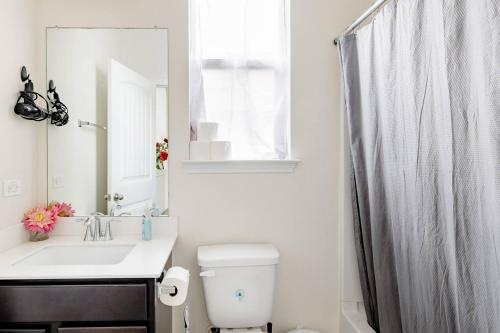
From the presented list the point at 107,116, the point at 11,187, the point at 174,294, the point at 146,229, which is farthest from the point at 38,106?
the point at 174,294

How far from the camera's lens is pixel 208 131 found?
2018 mm

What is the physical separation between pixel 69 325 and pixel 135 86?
Answer: 1188mm

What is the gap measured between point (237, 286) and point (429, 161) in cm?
105

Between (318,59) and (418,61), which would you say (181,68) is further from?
(418,61)

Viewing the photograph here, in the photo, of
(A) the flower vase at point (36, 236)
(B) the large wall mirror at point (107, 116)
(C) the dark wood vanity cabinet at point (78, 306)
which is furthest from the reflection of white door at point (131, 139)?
(C) the dark wood vanity cabinet at point (78, 306)

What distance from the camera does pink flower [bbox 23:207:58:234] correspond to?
1.80 m

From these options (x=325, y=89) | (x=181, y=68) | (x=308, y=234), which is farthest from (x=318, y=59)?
(x=308, y=234)

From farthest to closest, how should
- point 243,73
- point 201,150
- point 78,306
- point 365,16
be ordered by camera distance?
point 243,73 → point 201,150 → point 365,16 → point 78,306

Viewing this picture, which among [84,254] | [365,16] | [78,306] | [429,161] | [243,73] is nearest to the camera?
[429,161]

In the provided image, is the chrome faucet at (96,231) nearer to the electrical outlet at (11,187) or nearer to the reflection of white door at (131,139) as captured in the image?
the reflection of white door at (131,139)

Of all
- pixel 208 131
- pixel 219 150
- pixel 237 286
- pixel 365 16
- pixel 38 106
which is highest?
pixel 365 16

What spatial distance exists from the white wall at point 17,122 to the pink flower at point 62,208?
79mm

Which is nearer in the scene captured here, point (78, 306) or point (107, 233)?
point (78, 306)

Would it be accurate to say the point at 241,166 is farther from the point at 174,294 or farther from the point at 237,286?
the point at 174,294
